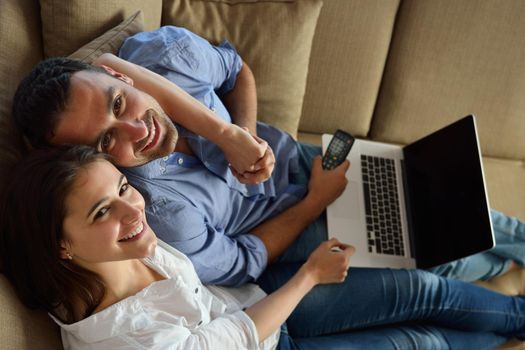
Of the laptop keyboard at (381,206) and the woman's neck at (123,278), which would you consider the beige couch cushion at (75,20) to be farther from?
the laptop keyboard at (381,206)

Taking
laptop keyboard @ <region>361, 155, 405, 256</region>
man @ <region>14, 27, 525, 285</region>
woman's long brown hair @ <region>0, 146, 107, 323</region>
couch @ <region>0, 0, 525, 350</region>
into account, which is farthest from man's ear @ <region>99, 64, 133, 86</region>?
laptop keyboard @ <region>361, 155, 405, 256</region>

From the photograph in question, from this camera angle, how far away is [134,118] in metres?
0.99

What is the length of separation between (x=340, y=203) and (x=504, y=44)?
74 cm

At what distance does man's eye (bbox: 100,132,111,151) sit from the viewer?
0.97 m

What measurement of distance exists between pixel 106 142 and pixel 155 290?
339 millimetres

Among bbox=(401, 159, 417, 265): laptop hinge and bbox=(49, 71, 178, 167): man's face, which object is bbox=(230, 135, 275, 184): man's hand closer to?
bbox=(49, 71, 178, 167): man's face

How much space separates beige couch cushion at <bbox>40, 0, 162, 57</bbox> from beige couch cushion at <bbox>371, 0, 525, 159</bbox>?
0.89 meters

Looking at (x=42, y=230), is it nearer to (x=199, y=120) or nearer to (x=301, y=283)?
(x=199, y=120)

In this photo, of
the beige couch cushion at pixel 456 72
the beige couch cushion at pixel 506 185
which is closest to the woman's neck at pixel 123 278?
the beige couch cushion at pixel 456 72

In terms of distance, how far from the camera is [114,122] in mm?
972

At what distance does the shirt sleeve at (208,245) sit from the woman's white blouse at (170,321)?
3cm

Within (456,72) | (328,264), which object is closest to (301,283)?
(328,264)

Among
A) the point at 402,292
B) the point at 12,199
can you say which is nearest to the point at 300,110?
the point at 402,292

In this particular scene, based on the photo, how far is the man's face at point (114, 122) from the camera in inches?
36.8
